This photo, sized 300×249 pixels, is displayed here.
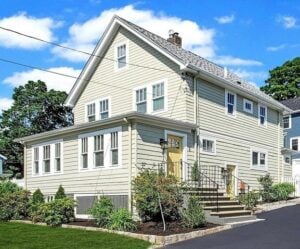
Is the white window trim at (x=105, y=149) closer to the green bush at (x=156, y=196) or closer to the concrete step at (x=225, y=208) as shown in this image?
the green bush at (x=156, y=196)

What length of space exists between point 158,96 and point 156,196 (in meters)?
7.06

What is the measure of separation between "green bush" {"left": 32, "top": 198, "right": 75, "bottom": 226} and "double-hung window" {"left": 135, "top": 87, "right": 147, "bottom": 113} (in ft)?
20.4

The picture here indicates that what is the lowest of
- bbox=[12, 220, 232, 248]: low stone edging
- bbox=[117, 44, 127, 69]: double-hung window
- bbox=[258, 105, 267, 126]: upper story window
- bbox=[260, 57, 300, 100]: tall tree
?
bbox=[12, 220, 232, 248]: low stone edging

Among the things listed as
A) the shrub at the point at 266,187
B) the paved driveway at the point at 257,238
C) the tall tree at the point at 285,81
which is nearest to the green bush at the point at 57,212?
the paved driveway at the point at 257,238

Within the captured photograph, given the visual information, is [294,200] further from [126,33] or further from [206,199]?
[126,33]

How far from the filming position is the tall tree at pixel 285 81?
59625 mm

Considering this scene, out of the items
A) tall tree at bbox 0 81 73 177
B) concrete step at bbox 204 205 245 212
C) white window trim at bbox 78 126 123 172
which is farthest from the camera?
tall tree at bbox 0 81 73 177

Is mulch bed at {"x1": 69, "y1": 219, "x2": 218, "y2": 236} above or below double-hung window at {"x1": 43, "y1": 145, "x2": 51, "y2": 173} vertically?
below

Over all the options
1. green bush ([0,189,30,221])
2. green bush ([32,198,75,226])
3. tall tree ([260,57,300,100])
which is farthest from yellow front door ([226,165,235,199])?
tall tree ([260,57,300,100])

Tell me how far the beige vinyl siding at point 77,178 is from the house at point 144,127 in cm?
4

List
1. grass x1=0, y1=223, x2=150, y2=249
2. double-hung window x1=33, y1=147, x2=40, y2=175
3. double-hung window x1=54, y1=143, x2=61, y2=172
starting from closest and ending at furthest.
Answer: grass x1=0, y1=223, x2=150, y2=249, double-hung window x1=54, y1=143, x2=61, y2=172, double-hung window x1=33, y1=147, x2=40, y2=175

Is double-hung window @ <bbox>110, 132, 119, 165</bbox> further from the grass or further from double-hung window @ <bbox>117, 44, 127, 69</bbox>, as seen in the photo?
double-hung window @ <bbox>117, 44, 127, 69</bbox>

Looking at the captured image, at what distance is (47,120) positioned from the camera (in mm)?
47656

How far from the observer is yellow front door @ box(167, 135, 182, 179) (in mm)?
19625
